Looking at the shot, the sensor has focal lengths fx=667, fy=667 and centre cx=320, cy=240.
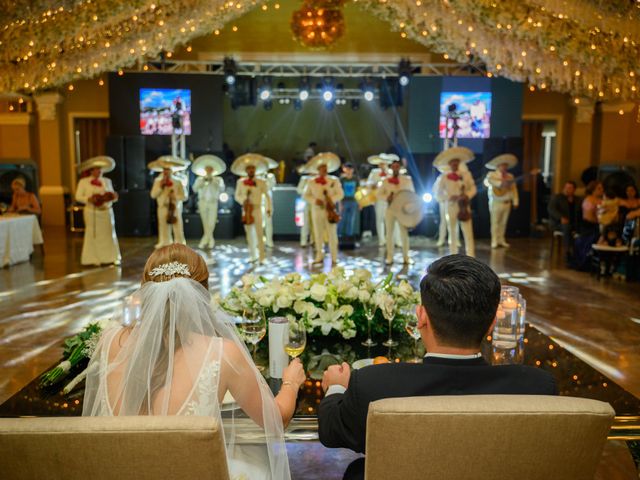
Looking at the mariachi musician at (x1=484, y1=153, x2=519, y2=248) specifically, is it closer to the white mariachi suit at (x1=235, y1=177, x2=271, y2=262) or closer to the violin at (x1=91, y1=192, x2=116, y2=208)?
the white mariachi suit at (x1=235, y1=177, x2=271, y2=262)

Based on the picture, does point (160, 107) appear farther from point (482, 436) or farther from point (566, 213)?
point (482, 436)

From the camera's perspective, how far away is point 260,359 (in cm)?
308

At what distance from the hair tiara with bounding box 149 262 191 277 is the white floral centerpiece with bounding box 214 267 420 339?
3.40 feet

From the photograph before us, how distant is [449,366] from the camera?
186 centimetres

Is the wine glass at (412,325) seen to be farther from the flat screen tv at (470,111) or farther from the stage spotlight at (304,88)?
the flat screen tv at (470,111)

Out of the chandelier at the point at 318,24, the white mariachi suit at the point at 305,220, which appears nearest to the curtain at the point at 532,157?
the white mariachi suit at the point at 305,220

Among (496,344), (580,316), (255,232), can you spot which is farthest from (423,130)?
(496,344)

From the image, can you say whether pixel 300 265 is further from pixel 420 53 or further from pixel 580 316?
pixel 420 53

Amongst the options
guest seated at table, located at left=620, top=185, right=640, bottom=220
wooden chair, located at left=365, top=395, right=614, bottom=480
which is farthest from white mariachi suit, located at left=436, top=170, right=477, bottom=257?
wooden chair, located at left=365, top=395, right=614, bottom=480

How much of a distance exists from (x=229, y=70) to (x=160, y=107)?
2.31 m

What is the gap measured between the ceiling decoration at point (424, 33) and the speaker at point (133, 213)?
330 centimetres

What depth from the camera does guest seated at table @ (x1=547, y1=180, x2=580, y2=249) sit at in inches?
450

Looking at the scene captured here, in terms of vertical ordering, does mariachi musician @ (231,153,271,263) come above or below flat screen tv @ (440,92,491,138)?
below

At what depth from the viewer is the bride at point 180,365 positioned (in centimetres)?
210
